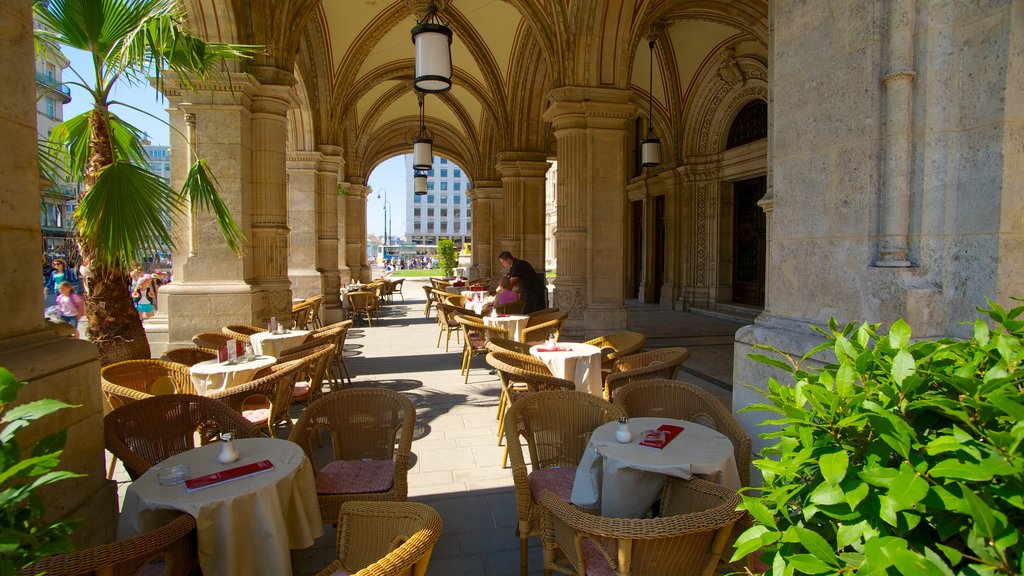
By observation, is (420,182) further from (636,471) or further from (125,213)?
(636,471)

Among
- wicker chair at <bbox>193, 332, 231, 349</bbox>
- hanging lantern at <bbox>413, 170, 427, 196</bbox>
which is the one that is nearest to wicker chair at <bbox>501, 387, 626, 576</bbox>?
wicker chair at <bbox>193, 332, 231, 349</bbox>

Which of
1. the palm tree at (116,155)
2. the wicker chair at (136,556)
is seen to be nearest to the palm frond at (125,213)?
the palm tree at (116,155)

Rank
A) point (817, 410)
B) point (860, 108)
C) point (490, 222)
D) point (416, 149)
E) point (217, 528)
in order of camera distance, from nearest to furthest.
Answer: point (817, 410), point (217, 528), point (860, 108), point (416, 149), point (490, 222)

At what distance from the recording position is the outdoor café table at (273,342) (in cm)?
524

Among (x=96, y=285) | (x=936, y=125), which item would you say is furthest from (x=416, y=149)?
(x=936, y=125)

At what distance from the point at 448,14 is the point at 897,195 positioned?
36.5 feet

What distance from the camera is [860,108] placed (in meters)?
2.55

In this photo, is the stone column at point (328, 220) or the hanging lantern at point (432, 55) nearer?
the hanging lantern at point (432, 55)

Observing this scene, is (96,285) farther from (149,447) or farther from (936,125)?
(936,125)

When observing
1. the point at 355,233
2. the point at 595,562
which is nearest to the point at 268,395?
the point at 595,562

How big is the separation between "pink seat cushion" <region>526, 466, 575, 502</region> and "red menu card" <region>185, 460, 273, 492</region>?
1.15m

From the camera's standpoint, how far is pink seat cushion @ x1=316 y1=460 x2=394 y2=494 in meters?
2.66

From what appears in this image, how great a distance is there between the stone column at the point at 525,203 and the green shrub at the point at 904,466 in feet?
39.6

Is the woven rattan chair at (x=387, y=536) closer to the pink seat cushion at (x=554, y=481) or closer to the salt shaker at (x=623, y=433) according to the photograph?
the pink seat cushion at (x=554, y=481)
